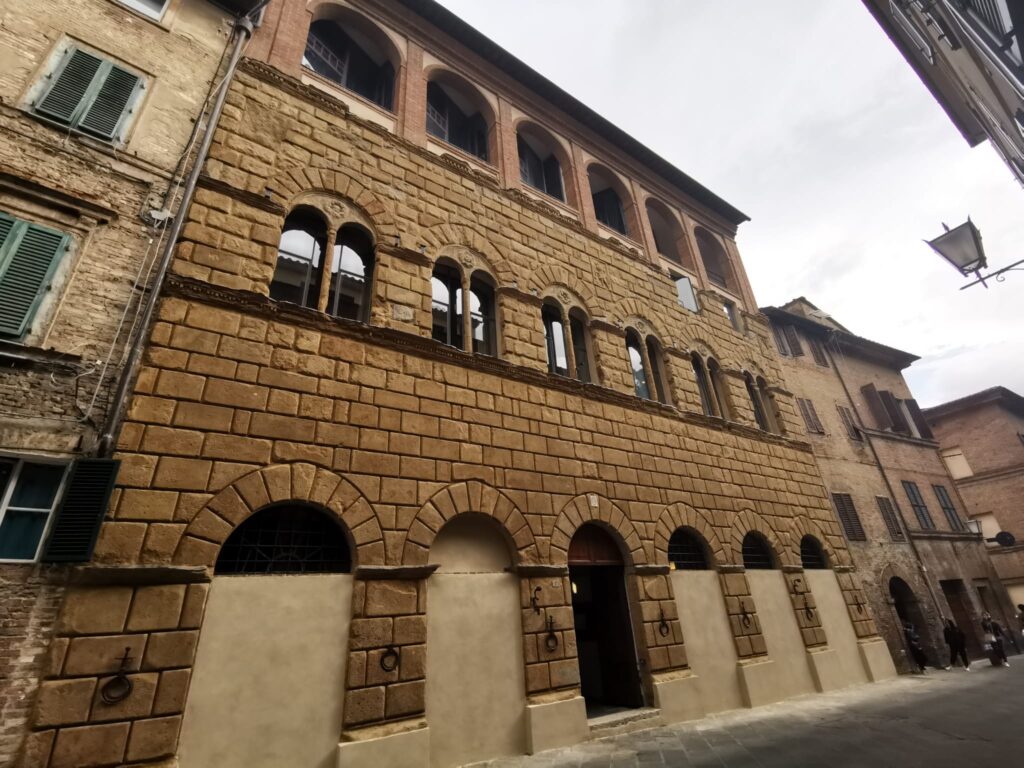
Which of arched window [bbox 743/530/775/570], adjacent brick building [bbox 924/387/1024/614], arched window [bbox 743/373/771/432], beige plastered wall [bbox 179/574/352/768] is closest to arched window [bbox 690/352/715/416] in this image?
arched window [bbox 743/373/771/432]

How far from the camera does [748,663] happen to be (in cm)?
757

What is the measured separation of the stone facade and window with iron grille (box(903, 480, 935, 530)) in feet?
62.7

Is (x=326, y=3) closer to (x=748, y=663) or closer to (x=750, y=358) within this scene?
(x=750, y=358)

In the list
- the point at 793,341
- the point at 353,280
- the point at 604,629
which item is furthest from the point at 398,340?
the point at 793,341

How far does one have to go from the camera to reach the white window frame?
3.74 meters

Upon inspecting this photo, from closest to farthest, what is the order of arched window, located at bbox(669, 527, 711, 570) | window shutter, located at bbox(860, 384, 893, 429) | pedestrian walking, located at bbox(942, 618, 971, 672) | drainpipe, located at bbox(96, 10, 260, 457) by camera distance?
drainpipe, located at bbox(96, 10, 260, 457)
arched window, located at bbox(669, 527, 711, 570)
pedestrian walking, located at bbox(942, 618, 971, 672)
window shutter, located at bbox(860, 384, 893, 429)

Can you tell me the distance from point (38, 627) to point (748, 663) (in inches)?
346

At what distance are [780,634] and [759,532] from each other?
1745 mm

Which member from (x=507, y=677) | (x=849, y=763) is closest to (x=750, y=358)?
(x=849, y=763)

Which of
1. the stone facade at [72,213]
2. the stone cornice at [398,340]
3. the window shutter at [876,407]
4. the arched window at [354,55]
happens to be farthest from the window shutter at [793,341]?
the stone facade at [72,213]

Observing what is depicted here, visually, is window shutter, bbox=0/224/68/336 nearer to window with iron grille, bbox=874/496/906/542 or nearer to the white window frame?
the white window frame

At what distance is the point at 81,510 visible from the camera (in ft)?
12.5

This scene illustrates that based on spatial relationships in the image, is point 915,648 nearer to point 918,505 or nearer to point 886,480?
point 886,480

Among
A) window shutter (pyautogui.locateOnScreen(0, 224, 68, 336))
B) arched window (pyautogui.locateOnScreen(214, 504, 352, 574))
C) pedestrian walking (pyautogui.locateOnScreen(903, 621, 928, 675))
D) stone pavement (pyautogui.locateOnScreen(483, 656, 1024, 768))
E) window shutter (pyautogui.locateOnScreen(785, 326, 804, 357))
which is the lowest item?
stone pavement (pyautogui.locateOnScreen(483, 656, 1024, 768))
